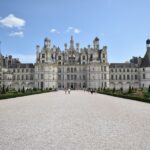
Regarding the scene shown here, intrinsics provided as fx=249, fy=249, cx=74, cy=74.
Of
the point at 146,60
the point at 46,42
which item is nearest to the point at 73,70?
the point at 46,42

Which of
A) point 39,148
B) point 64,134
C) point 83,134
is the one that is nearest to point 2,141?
point 39,148

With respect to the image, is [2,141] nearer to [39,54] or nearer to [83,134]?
[83,134]

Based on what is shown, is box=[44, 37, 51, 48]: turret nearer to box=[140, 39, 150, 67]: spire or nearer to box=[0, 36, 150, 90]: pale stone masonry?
box=[0, 36, 150, 90]: pale stone masonry

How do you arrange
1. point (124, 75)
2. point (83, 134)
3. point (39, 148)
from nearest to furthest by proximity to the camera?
point (39, 148) < point (83, 134) < point (124, 75)

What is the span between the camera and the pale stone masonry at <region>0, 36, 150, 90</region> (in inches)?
3078

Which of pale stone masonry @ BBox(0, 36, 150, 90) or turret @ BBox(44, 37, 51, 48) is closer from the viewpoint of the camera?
pale stone masonry @ BBox(0, 36, 150, 90)

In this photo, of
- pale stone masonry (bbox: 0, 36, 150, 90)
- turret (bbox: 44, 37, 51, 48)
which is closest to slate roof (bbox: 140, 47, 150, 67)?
pale stone masonry (bbox: 0, 36, 150, 90)

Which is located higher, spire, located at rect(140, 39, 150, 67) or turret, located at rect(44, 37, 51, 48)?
turret, located at rect(44, 37, 51, 48)

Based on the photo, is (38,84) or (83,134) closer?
(83,134)

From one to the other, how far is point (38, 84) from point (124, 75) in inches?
1153

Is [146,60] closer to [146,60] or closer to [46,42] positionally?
[146,60]

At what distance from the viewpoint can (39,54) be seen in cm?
8012

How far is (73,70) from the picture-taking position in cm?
8131

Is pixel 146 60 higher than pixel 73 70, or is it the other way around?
pixel 146 60
